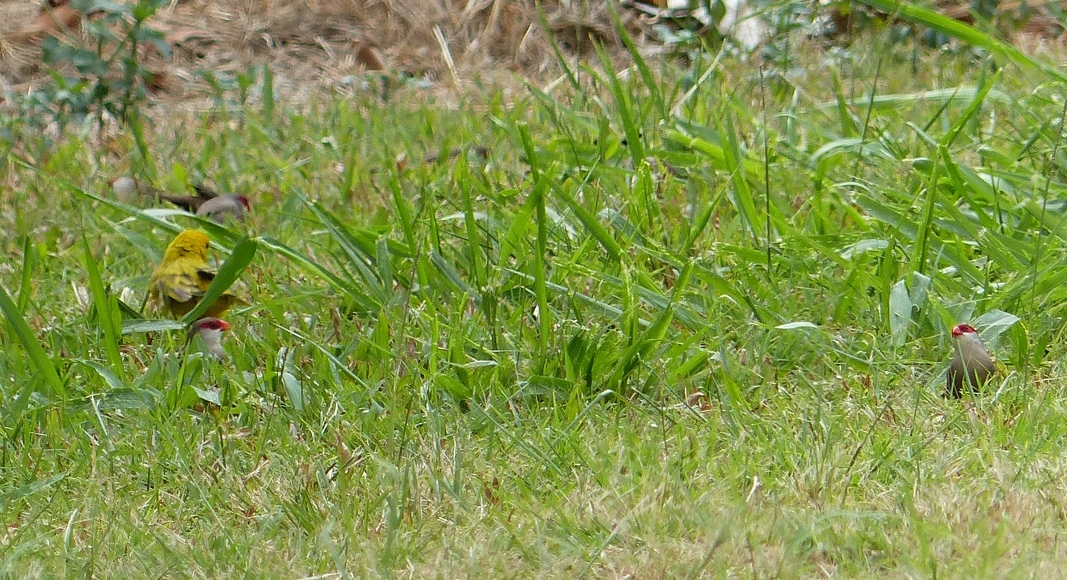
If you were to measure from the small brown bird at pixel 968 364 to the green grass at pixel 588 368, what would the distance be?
0.05 m

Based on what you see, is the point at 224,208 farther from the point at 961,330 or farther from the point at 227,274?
the point at 961,330

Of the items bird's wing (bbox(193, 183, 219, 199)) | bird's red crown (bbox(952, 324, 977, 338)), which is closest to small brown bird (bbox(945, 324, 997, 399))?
bird's red crown (bbox(952, 324, 977, 338))

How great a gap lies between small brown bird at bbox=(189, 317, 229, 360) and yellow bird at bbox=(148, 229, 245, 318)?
0.14m

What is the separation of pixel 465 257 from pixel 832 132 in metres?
1.39

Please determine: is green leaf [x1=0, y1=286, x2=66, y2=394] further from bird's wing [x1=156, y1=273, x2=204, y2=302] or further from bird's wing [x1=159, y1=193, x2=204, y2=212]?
bird's wing [x1=159, y1=193, x2=204, y2=212]

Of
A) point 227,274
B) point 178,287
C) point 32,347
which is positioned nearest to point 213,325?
point 227,274

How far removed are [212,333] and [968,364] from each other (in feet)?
5.64

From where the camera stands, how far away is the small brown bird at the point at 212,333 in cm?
305

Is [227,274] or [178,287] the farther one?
[178,287]

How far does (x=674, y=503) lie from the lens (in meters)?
2.24

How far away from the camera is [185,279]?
330 centimetres

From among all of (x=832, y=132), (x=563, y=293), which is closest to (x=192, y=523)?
(x=563, y=293)

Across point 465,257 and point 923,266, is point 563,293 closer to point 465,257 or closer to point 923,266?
point 465,257

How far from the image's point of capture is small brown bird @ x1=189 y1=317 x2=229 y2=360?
3.05 meters
